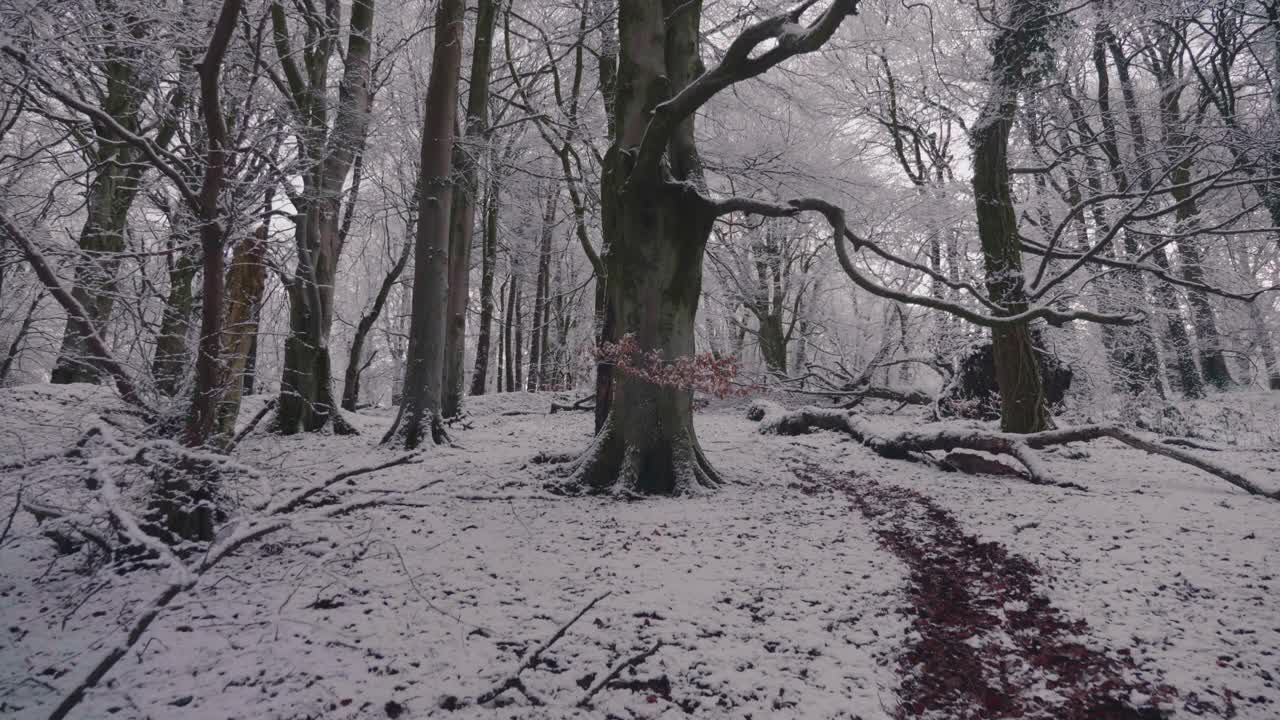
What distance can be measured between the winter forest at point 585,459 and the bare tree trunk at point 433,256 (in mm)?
48

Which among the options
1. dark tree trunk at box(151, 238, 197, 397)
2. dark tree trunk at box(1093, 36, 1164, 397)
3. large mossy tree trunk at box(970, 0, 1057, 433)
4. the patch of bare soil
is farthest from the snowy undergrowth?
dark tree trunk at box(1093, 36, 1164, 397)

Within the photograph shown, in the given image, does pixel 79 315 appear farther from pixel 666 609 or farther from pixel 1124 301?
pixel 1124 301

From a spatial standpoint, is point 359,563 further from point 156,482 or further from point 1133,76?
point 1133,76

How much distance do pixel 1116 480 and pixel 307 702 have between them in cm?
630

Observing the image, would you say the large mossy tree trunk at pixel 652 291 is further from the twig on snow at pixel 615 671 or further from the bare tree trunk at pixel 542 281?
the bare tree trunk at pixel 542 281

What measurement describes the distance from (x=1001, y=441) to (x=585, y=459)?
4154 mm

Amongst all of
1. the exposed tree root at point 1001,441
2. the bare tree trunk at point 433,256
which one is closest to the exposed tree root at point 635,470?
the bare tree trunk at point 433,256

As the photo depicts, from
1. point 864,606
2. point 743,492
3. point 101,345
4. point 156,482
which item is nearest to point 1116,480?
point 743,492

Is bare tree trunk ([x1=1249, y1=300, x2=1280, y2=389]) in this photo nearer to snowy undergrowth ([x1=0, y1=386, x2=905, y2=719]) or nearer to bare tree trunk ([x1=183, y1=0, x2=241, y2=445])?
snowy undergrowth ([x1=0, y1=386, x2=905, y2=719])

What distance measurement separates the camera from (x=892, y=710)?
7.20 ft

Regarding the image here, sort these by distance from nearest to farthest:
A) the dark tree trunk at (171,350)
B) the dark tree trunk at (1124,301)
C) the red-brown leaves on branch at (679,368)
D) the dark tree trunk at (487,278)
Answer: the dark tree trunk at (171,350) → the red-brown leaves on branch at (679,368) → the dark tree trunk at (1124,301) → the dark tree trunk at (487,278)

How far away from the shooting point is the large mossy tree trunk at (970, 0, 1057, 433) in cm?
640

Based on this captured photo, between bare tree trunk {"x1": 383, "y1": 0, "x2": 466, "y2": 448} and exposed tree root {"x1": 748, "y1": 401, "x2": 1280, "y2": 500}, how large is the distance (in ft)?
17.3

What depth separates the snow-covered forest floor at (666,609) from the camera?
222cm
